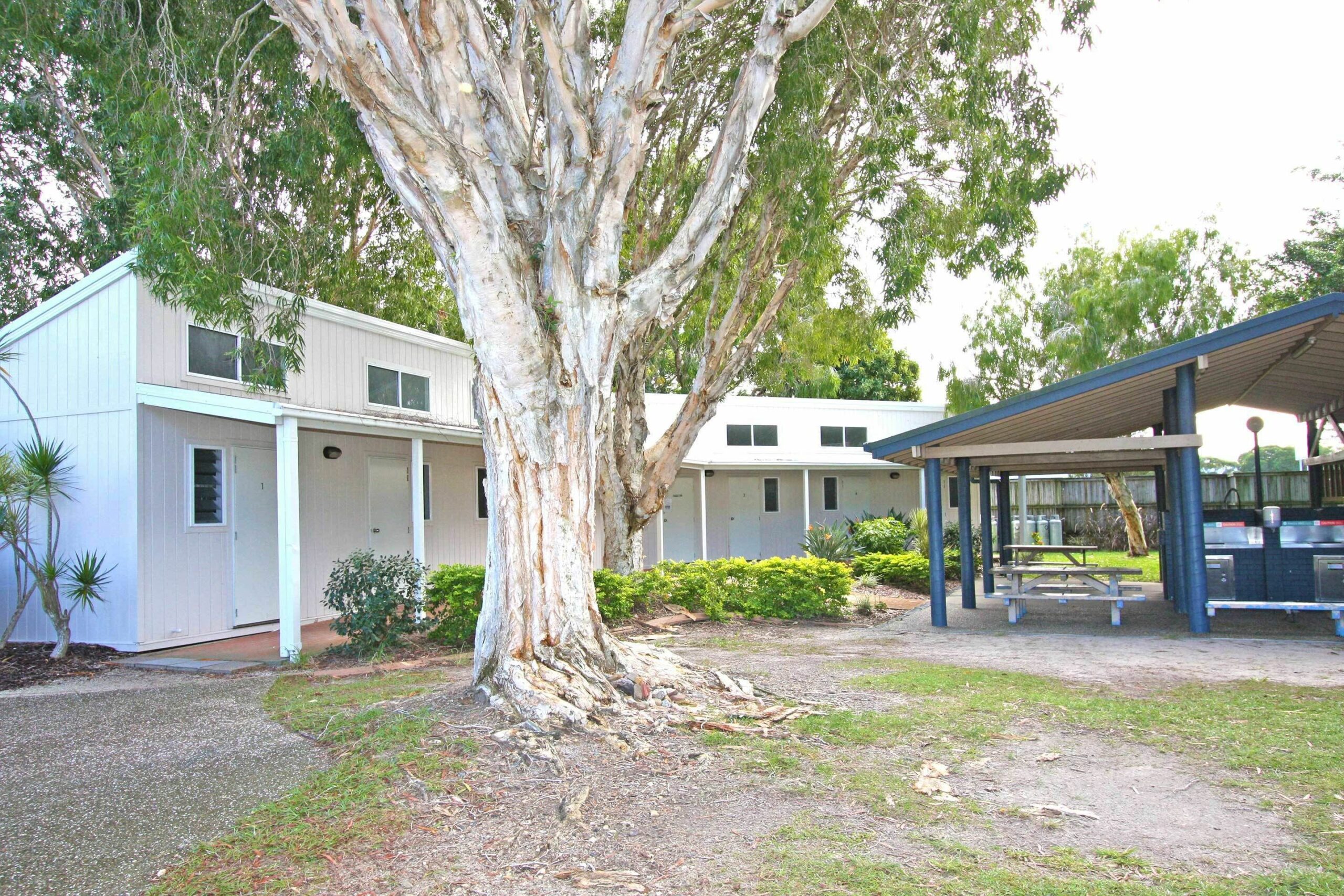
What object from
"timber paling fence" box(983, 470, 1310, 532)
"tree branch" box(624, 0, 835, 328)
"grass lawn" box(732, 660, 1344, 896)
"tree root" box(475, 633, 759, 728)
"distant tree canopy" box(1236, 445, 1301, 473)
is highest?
"tree branch" box(624, 0, 835, 328)

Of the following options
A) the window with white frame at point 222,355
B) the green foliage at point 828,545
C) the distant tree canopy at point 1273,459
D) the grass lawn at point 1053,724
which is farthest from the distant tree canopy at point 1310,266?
the window with white frame at point 222,355

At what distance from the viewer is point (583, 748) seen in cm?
576

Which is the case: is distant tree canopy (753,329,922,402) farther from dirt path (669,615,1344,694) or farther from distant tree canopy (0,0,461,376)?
distant tree canopy (0,0,461,376)

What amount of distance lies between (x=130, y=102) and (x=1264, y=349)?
1233 centimetres

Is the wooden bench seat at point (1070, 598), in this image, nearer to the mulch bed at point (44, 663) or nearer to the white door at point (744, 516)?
the white door at point (744, 516)

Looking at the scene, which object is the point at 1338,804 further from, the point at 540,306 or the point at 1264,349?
the point at 1264,349

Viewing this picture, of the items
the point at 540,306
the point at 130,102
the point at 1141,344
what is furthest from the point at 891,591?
the point at 130,102

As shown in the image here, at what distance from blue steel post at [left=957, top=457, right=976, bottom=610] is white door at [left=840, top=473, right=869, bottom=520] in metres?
8.20

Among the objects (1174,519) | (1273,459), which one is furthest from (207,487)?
(1273,459)

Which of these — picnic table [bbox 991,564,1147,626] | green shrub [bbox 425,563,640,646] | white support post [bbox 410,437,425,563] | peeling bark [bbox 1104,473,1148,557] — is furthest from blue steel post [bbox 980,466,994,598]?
white support post [bbox 410,437,425,563]

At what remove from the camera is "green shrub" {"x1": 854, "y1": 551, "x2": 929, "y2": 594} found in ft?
52.6

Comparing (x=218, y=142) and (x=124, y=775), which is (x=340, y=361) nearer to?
(x=218, y=142)

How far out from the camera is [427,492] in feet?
46.1

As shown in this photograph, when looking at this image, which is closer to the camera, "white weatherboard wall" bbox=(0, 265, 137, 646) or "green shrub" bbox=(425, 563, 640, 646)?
"white weatherboard wall" bbox=(0, 265, 137, 646)
